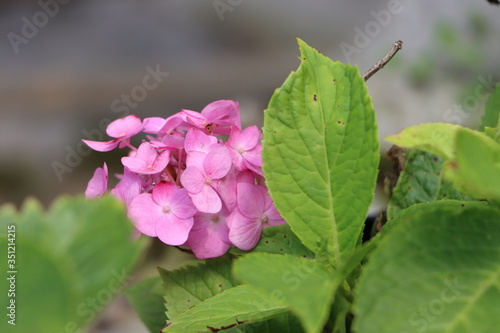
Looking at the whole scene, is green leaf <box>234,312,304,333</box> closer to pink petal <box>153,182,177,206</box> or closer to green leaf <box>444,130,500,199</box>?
pink petal <box>153,182,177,206</box>

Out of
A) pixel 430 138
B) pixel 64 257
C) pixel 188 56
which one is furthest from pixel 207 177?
pixel 188 56

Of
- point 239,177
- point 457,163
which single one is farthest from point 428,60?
point 457,163

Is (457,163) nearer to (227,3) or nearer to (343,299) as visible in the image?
(343,299)

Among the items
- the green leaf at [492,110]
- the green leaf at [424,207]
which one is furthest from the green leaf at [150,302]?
the green leaf at [492,110]

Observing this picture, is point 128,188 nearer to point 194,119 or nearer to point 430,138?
point 194,119

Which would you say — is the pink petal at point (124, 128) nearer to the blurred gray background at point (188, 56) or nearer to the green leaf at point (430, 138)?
the green leaf at point (430, 138)

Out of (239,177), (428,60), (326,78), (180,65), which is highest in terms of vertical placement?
(428,60)
